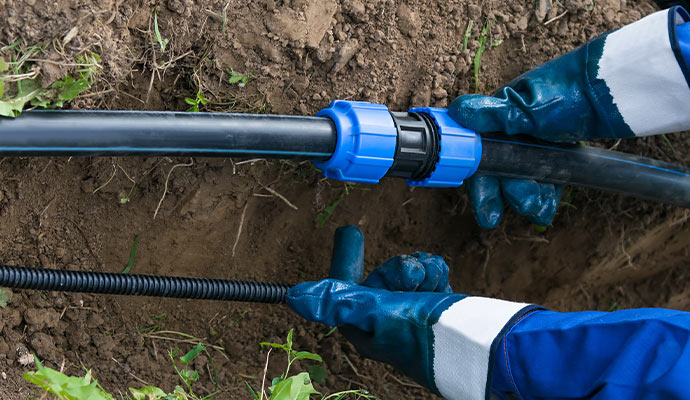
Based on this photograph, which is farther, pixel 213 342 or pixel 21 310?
pixel 213 342

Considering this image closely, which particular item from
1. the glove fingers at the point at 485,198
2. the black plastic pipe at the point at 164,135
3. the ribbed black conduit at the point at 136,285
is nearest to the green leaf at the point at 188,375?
the ribbed black conduit at the point at 136,285

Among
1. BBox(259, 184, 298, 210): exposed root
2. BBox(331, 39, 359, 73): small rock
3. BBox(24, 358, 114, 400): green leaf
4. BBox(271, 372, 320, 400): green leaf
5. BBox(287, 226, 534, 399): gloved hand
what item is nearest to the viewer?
BBox(24, 358, 114, 400): green leaf

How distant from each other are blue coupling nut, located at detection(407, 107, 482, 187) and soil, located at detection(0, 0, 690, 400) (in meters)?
0.21

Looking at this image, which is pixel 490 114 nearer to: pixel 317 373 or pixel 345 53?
pixel 345 53

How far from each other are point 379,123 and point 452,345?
0.48 meters

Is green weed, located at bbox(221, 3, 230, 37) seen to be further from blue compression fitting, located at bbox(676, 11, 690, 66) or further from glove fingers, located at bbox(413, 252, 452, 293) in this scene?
blue compression fitting, located at bbox(676, 11, 690, 66)

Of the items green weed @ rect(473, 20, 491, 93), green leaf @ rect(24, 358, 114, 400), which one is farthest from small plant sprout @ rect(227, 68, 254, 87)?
green leaf @ rect(24, 358, 114, 400)

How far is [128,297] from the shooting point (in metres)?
1.72

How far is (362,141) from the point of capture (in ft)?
4.60

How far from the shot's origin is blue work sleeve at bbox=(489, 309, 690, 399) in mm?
1048

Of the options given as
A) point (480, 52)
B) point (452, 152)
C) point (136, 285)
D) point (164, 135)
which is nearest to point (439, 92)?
point (480, 52)

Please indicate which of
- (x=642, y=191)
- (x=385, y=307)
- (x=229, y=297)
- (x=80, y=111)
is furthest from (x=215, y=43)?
(x=642, y=191)

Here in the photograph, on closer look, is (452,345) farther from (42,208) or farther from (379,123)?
(42,208)

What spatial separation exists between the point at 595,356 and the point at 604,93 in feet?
2.11
